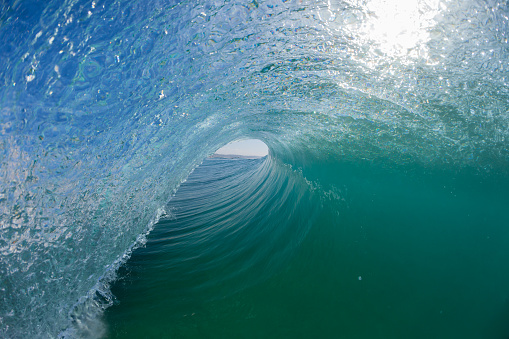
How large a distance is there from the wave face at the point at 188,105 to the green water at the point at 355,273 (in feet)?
0.28

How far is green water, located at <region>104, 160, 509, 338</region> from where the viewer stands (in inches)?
94.0

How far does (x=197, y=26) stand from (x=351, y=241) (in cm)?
349

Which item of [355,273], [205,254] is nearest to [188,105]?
[205,254]

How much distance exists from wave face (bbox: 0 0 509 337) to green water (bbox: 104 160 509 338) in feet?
0.28

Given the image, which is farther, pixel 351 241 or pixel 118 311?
pixel 351 241

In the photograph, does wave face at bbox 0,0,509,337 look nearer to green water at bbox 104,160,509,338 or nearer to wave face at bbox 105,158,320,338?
green water at bbox 104,160,509,338

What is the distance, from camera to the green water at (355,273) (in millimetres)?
2387

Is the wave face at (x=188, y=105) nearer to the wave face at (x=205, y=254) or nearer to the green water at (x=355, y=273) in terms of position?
the green water at (x=355, y=273)

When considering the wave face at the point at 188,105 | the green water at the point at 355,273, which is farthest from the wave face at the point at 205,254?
the wave face at the point at 188,105

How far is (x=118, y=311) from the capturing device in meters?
2.43

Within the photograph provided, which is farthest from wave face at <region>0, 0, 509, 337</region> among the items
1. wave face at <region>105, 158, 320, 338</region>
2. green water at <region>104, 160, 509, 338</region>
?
wave face at <region>105, 158, 320, 338</region>

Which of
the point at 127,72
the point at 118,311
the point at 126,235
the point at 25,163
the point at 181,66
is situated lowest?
the point at 118,311

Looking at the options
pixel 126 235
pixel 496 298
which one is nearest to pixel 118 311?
pixel 126 235

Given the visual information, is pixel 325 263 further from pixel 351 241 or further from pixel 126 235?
pixel 126 235
